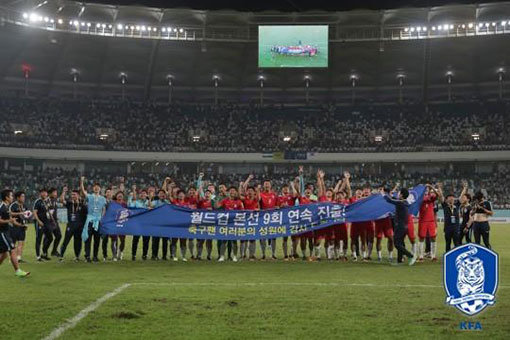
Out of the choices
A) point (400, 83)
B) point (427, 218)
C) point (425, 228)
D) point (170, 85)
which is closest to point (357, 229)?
point (425, 228)

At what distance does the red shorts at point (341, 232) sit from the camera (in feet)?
51.3

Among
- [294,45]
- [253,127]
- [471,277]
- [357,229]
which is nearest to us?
[471,277]

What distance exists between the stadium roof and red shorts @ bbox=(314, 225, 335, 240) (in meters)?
33.9

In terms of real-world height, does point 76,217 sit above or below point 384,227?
above

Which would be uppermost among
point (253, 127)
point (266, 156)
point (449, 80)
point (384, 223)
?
point (449, 80)

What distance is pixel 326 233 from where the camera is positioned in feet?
52.0

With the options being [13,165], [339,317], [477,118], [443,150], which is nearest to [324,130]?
[443,150]

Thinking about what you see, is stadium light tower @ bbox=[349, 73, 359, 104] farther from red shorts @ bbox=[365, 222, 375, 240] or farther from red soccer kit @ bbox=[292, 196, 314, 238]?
red shorts @ bbox=[365, 222, 375, 240]

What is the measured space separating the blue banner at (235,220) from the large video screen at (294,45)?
31569 millimetres

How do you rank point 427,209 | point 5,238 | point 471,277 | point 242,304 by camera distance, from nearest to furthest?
point 471,277 < point 242,304 < point 5,238 < point 427,209

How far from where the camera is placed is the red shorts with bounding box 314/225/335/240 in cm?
1572

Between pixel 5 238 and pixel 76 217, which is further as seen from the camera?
pixel 76 217

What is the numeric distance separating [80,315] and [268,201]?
8904 mm

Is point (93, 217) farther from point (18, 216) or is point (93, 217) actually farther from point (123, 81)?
point (123, 81)
